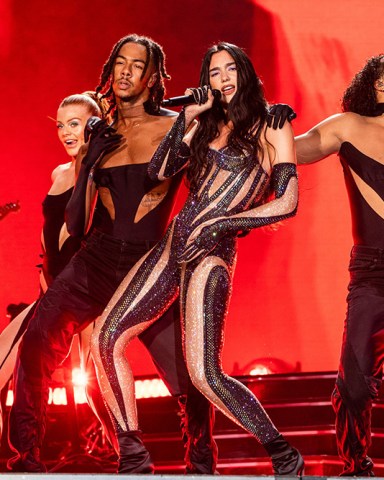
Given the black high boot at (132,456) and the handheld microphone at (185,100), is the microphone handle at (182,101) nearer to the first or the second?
the handheld microphone at (185,100)

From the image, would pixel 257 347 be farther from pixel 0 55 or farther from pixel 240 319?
pixel 0 55

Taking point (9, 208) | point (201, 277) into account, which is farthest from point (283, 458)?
point (9, 208)

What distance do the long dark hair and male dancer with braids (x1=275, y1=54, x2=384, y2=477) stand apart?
10 centimetres

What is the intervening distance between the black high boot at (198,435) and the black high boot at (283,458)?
1.56 feet

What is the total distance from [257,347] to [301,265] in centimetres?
66

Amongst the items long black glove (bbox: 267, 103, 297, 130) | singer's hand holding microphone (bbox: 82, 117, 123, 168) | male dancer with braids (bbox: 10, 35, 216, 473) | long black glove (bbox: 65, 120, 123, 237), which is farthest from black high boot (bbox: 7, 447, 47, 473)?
long black glove (bbox: 267, 103, 297, 130)

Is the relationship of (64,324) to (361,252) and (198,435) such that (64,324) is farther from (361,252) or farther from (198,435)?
(361,252)

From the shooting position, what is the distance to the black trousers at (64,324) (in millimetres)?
3480

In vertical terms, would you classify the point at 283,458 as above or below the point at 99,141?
below

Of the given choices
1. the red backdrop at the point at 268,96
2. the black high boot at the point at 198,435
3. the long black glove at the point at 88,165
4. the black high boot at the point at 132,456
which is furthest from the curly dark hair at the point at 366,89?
the red backdrop at the point at 268,96

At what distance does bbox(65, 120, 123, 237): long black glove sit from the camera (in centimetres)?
347

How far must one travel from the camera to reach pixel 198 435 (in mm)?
3402

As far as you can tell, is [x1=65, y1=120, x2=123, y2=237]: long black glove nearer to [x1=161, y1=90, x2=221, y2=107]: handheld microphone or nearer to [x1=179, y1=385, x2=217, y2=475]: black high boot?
[x1=161, y1=90, x2=221, y2=107]: handheld microphone

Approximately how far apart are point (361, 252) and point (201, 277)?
0.67 metres
